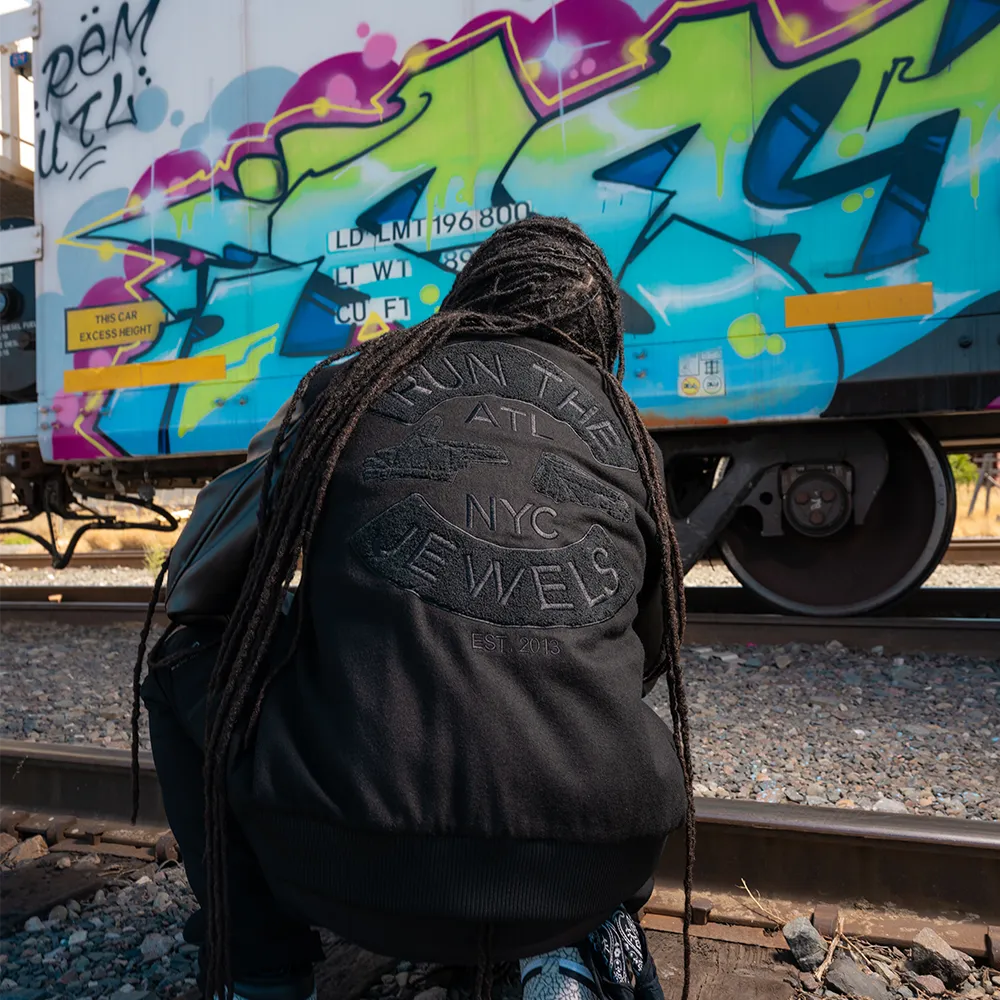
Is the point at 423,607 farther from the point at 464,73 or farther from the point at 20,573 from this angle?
the point at 20,573

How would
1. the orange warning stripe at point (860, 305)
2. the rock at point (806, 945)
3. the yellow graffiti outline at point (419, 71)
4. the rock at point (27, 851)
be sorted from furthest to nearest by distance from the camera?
the yellow graffiti outline at point (419, 71) < the orange warning stripe at point (860, 305) < the rock at point (27, 851) < the rock at point (806, 945)

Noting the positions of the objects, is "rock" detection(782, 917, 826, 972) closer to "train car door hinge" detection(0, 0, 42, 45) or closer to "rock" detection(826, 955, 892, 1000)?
"rock" detection(826, 955, 892, 1000)

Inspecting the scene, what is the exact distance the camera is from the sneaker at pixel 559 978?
1522 millimetres

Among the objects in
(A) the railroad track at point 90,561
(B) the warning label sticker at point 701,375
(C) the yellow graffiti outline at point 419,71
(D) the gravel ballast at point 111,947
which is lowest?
(A) the railroad track at point 90,561

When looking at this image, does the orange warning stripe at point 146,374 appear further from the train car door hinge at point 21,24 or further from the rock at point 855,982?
the rock at point 855,982

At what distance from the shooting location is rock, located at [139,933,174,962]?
82.3 inches

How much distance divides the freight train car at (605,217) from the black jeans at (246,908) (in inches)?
134

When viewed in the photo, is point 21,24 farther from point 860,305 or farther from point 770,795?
point 770,795

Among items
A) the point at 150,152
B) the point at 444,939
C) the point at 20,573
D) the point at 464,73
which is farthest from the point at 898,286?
the point at 20,573

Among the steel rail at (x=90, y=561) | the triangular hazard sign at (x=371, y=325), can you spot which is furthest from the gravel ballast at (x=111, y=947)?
the steel rail at (x=90, y=561)

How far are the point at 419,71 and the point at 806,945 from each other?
471cm

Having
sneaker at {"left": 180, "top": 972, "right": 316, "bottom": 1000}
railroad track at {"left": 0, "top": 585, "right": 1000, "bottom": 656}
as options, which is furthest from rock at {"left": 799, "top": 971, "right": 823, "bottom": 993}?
railroad track at {"left": 0, "top": 585, "right": 1000, "bottom": 656}

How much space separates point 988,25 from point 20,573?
10.2 meters

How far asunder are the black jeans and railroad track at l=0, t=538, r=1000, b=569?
760cm
